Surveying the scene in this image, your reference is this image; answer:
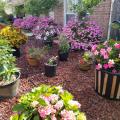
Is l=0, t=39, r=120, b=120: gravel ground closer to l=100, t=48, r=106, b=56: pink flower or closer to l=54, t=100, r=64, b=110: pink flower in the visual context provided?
l=100, t=48, r=106, b=56: pink flower

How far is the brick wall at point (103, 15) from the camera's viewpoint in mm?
8924

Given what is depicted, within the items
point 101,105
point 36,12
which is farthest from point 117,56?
point 36,12

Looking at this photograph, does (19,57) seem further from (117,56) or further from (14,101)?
(117,56)

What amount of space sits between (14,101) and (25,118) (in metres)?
2.07

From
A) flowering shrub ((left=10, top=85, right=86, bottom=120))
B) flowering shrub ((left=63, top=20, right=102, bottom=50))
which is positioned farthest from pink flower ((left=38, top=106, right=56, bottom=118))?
flowering shrub ((left=63, top=20, right=102, bottom=50))

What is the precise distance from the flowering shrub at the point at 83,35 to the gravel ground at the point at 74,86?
71cm

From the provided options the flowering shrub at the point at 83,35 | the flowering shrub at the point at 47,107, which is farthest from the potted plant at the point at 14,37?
the flowering shrub at the point at 47,107

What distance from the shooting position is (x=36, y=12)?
11586 millimetres

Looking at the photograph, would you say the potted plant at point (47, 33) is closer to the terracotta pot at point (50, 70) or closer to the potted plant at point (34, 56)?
the potted plant at point (34, 56)

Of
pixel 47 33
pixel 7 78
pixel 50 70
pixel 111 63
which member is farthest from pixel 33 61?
pixel 111 63

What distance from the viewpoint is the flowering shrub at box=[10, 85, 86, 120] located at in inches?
96.6

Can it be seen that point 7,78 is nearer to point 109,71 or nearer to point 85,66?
point 109,71

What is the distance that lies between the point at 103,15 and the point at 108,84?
5.30 meters

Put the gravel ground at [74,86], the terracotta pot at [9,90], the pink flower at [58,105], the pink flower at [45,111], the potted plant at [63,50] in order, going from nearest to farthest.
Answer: the pink flower at [45,111]
the pink flower at [58,105]
the gravel ground at [74,86]
the terracotta pot at [9,90]
the potted plant at [63,50]
